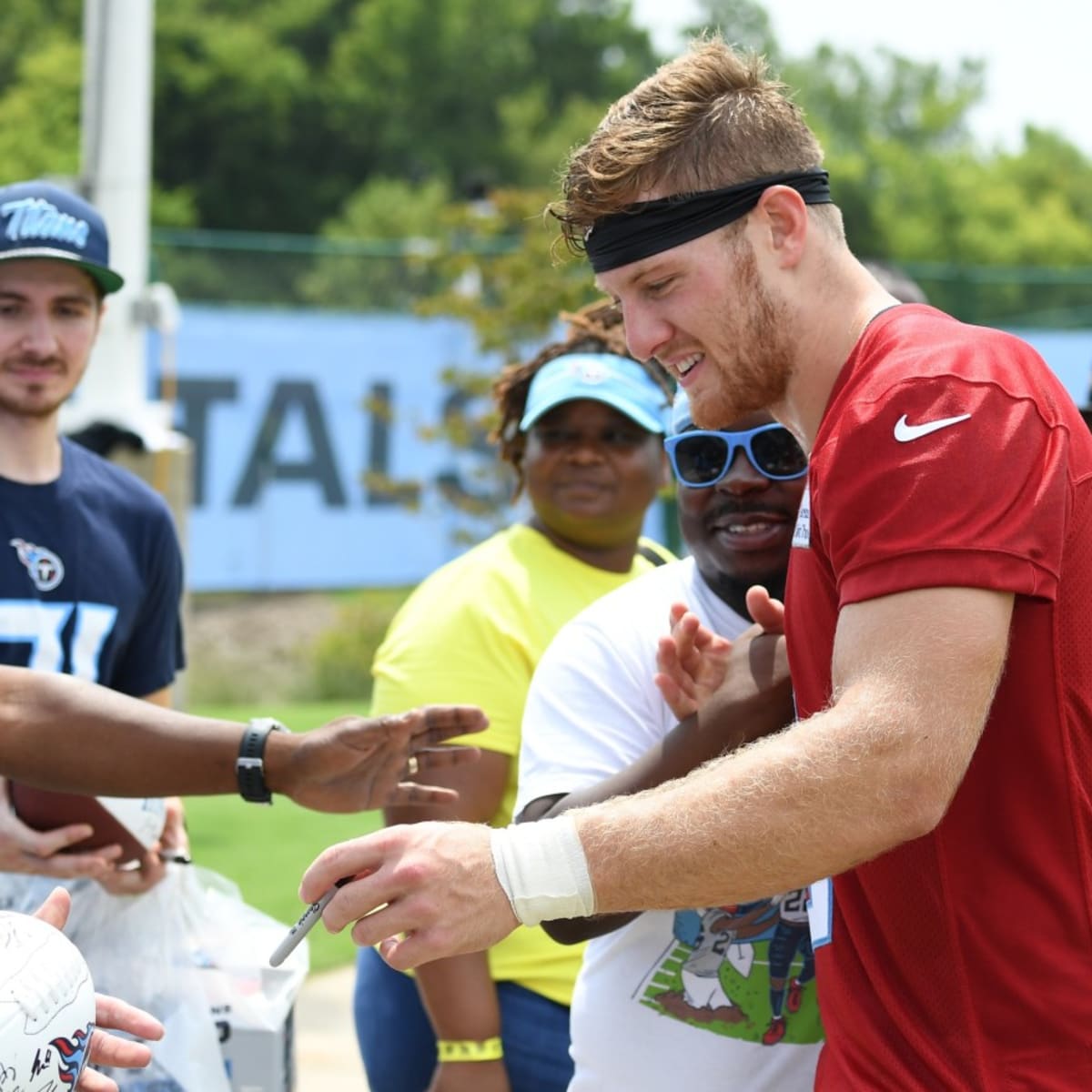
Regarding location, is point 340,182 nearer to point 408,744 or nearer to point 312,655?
point 312,655

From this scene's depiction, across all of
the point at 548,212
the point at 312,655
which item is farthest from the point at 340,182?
the point at 548,212

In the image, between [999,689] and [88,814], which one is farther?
[88,814]

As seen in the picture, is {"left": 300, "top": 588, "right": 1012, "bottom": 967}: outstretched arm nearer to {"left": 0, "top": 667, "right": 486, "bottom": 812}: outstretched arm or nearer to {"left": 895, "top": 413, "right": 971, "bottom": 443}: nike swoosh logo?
{"left": 895, "top": 413, "right": 971, "bottom": 443}: nike swoosh logo

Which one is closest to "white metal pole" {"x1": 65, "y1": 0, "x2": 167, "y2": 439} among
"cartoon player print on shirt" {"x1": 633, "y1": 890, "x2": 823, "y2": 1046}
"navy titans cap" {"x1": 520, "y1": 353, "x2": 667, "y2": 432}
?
"navy titans cap" {"x1": 520, "y1": 353, "x2": 667, "y2": 432}

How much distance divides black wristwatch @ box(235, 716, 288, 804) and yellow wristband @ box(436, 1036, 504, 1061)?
0.62 m

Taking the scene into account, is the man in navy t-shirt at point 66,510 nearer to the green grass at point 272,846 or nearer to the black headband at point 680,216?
the black headband at point 680,216

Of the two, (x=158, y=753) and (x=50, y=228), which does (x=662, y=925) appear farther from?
(x=50, y=228)

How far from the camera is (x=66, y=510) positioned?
3.75m

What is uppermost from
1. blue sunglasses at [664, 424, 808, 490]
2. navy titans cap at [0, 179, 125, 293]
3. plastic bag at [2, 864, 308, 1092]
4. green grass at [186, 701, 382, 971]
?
navy titans cap at [0, 179, 125, 293]

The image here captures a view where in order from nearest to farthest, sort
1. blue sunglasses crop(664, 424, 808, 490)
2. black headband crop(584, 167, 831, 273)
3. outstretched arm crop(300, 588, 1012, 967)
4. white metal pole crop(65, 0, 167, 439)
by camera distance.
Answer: outstretched arm crop(300, 588, 1012, 967)
black headband crop(584, 167, 831, 273)
blue sunglasses crop(664, 424, 808, 490)
white metal pole crop(65, 0, 167, 439)

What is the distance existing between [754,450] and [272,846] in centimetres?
578

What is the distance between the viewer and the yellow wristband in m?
3.21

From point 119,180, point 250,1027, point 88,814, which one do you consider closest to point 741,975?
point 250,1027

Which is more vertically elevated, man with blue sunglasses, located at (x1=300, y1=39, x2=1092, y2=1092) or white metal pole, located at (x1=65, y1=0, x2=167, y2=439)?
white metal pole, located at (x1=65, y1=0, x2=167, y2=439)
